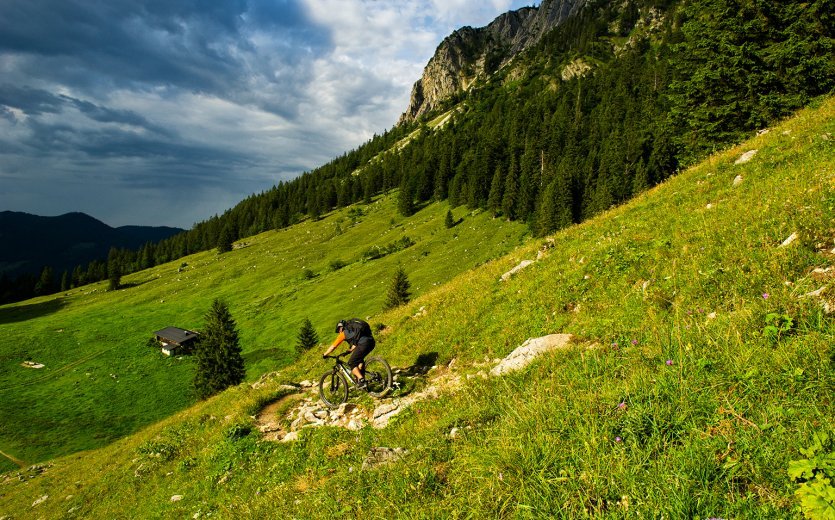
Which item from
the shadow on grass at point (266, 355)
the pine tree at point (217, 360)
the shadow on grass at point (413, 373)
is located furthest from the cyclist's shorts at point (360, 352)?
the shadow on grass at point (266, 355)

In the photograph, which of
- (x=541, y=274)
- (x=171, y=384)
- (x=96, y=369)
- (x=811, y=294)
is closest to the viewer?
(x=811, y=294)

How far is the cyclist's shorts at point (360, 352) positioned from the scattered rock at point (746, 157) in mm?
15091

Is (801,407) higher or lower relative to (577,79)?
lower

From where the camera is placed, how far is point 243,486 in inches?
359

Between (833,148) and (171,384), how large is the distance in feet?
247

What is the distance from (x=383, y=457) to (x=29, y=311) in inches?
6278

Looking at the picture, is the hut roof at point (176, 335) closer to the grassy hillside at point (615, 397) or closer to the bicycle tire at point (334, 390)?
the grassy hillside at point (615, 397)

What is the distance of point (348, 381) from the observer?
12336mm

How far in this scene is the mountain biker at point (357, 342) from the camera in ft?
38.5

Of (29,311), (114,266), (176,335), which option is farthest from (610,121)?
(114,266)

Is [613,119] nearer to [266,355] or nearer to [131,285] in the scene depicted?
[266,355]

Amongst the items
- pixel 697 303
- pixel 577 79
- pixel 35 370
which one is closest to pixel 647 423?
pixel 697 303

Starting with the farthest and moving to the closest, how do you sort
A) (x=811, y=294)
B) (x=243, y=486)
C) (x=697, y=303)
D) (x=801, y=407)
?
(x=243, y=486) < (x=697, y=303) < (x=811, y=294) < (x=801, y=407)

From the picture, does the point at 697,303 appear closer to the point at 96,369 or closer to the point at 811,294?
the point at 811,294
